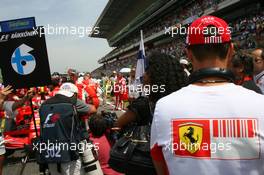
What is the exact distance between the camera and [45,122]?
156 inches

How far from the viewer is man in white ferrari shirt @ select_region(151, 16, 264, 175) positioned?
5.08ft

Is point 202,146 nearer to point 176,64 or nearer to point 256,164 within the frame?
point 256,164

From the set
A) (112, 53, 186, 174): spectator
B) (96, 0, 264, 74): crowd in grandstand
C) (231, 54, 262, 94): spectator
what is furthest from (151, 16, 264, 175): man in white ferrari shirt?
(96, 0, 264, 74): crowd in grandstand

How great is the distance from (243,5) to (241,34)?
3.73 meters

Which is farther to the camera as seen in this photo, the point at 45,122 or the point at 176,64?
the point at 45,122

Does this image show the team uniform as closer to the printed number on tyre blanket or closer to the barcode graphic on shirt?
the barcode graphic on shirt

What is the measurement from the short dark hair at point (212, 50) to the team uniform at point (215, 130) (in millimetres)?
144

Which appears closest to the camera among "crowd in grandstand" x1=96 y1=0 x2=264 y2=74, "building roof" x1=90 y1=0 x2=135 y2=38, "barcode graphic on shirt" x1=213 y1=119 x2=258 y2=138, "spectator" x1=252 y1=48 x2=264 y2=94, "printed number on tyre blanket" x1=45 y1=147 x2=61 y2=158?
"barcode graphic on shirt" x1=213 y1=119 x2=258 y2=138

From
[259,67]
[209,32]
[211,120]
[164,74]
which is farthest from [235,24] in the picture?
[211,120]

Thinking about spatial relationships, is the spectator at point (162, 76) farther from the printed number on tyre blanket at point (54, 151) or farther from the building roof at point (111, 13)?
the building roof at point (111, 13)

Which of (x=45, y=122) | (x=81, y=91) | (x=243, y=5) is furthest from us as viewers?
(x=243, y=5)

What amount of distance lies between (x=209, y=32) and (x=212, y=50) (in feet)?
0.26

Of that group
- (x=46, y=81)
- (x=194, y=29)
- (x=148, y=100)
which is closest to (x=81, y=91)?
(x=46, y=81)

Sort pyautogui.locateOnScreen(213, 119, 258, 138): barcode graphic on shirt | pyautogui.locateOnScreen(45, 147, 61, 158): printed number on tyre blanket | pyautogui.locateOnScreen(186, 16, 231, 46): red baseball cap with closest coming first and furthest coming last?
1. pyautogui.locateOnScreen(213, 119, 258, 138): barcode graphic on shirt
2. pyautogui.locateOnScreen(186, 16, 231, 46): red baseball cap
3. pyautogui.locateOnScreen(45, 147, 61, 158): printed number on tyre blanket
